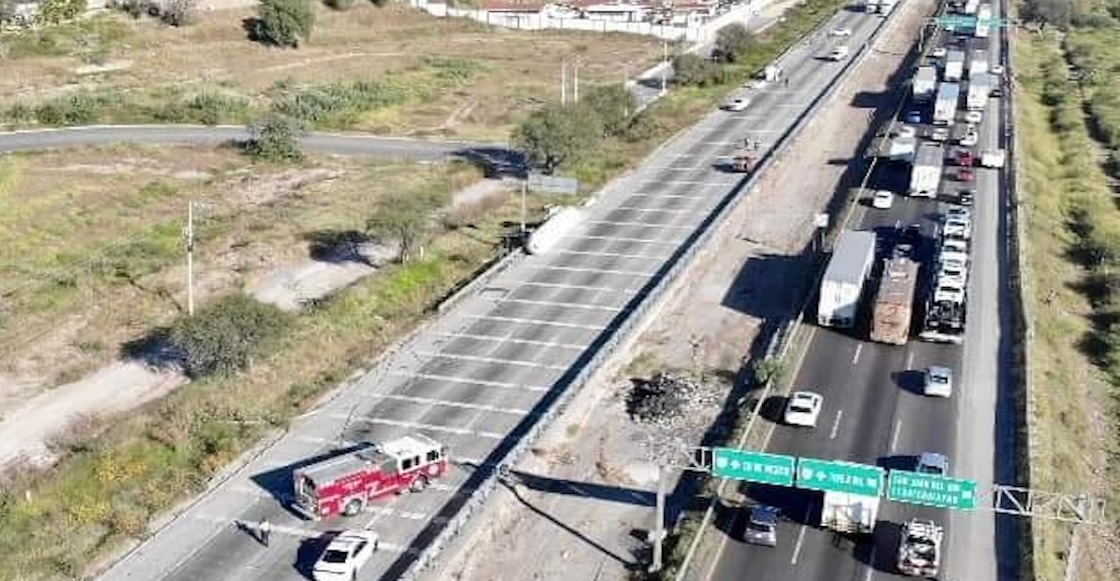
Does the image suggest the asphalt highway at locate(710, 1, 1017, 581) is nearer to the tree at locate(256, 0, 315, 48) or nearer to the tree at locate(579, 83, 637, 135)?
the tree at locate(579, 83, 637, 135)

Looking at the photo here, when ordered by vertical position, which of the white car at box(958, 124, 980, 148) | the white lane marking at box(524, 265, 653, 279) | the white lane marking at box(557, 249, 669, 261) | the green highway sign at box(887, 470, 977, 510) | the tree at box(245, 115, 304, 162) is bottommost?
the white lane marking at box(524, 265, 653, 279)

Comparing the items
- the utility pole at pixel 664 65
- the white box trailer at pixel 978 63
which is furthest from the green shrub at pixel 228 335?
the white box trailer at pixel 978 63

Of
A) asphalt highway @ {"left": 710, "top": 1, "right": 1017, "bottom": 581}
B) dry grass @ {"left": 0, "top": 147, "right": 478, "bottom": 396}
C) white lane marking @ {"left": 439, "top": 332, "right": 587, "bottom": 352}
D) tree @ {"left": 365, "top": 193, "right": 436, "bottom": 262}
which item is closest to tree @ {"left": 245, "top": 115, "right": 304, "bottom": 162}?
dry grass @ {"left": 0, "top": 147, "right": 478, "bottom": 396}

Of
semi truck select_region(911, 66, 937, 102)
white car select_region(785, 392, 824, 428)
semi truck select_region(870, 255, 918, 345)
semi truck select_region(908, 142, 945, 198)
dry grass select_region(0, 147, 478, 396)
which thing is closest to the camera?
white car select_region(785, 392, 824, 428)

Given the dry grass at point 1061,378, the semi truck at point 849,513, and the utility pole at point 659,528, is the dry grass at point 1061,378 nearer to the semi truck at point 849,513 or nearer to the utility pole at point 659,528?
the semi truck at point 849,513

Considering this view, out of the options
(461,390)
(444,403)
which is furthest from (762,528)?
(461,390)

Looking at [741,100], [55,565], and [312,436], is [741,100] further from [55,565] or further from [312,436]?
[55,565]

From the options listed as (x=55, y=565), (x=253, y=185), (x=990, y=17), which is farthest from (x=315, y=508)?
(x=990, y=17)
